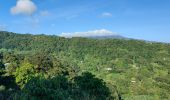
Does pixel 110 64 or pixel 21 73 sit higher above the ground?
pixel 21 73

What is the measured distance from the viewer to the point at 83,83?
101 ft

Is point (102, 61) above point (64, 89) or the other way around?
the other way around

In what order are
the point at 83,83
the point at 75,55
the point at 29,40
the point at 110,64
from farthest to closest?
the point at 29,40, the point at 75,55, the point at 110,64, the point at 83,83

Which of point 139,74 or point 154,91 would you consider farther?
point 139,74

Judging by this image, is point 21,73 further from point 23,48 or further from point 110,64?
point 23,48

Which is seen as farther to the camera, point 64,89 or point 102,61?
point 102,61

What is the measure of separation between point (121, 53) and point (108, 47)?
10255 millimetres

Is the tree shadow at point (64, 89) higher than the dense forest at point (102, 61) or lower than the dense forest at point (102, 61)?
higher

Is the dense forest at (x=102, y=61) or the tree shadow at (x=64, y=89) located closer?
the tree shadow at (x=64, y=89)

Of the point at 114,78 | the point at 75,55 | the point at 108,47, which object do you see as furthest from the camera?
the point at 108,47

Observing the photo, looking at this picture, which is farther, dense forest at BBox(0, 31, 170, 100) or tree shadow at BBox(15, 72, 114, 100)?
dense forest at BBox(0, 31, 170, 100)

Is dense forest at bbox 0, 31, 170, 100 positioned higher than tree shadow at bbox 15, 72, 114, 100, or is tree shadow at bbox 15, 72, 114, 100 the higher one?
tree shadow at bbox 15, 72, 114, 100

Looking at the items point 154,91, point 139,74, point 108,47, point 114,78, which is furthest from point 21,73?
point 108,47

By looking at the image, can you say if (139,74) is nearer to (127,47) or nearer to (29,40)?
(127,47)
